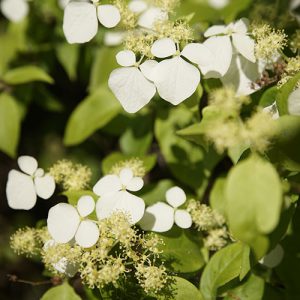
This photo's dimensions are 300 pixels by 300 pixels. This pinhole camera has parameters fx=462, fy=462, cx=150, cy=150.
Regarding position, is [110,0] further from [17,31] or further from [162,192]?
[17,31]

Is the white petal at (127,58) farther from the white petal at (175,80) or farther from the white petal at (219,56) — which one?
the white petal at (219,56)

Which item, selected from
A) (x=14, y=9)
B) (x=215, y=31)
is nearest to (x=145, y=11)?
(x=215, y=31)

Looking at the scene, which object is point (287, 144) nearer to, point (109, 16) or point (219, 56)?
point (219, 56)

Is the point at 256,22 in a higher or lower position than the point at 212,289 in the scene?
higher

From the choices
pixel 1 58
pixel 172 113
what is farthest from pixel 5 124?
pixel 172 113

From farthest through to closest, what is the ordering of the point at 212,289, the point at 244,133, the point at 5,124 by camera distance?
the point at 5,124 → the point at 212,289 → the point at 244,133

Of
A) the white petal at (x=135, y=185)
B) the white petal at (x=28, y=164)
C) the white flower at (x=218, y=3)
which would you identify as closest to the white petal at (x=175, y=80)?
the white petal at (x=135, y=185)
